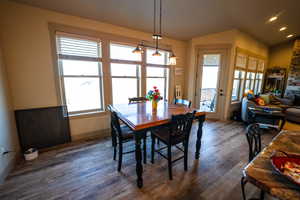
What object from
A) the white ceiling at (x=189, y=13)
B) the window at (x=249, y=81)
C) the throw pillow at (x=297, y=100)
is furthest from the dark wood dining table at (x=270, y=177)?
the throw pillow at (x=297, y=100)

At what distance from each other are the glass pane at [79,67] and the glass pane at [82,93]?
5.7 inches

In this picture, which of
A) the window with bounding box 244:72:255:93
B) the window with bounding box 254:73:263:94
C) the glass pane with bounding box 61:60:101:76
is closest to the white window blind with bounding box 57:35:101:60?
the glass pane with bounding box 61:60:101:76

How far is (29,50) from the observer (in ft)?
7.29

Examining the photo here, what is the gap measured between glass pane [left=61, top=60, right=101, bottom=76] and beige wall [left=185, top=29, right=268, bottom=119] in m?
2.98

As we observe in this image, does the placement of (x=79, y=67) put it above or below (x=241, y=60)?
below

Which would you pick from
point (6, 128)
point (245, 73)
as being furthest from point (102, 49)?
point (245, 73)

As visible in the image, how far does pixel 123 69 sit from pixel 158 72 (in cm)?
117

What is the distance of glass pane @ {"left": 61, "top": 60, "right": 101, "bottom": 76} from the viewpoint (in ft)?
8.55

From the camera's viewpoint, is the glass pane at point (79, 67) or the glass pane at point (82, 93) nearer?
the glass pane at point (79, 67)

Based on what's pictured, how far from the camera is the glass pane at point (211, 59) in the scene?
3.96m

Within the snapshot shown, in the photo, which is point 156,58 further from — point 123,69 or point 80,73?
point 80,73

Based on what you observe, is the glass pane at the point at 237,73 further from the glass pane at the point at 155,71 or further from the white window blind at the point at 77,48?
the white window blind at the point at 77,48

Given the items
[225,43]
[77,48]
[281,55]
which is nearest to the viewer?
[77,48]

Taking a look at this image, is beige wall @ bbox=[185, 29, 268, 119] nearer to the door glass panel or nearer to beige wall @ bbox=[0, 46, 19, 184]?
the door glass panel
